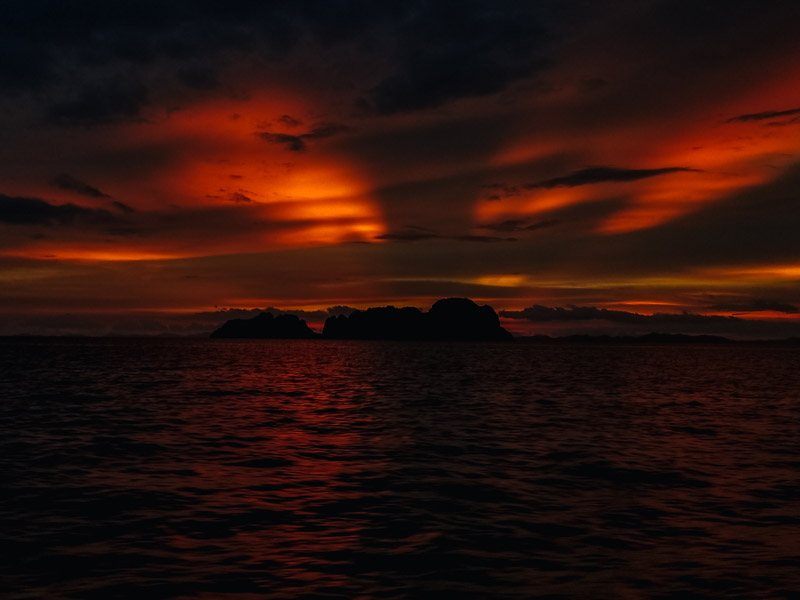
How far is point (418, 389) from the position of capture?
54625mm

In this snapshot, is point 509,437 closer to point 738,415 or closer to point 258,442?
point 258,442

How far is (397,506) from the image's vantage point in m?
16.3

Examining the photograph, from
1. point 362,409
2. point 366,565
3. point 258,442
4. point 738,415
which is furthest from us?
point 362,409

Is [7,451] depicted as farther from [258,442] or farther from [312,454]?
[312,454]

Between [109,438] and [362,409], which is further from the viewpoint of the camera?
[362,409]

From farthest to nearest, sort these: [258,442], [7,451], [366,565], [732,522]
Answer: [258,442] → [7,451] → [732,522] → [366,565]

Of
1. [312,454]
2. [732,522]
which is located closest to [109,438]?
[312,454]

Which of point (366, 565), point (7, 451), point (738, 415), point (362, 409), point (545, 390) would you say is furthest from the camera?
point (545, 390)

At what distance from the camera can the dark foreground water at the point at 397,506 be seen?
11.1 metres

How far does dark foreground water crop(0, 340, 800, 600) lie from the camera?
11.1 metres

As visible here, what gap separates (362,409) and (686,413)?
17300 mm

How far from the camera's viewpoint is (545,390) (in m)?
53.0

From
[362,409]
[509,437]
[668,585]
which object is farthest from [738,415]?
[668,585]

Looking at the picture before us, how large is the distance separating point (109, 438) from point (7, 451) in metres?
3.66
